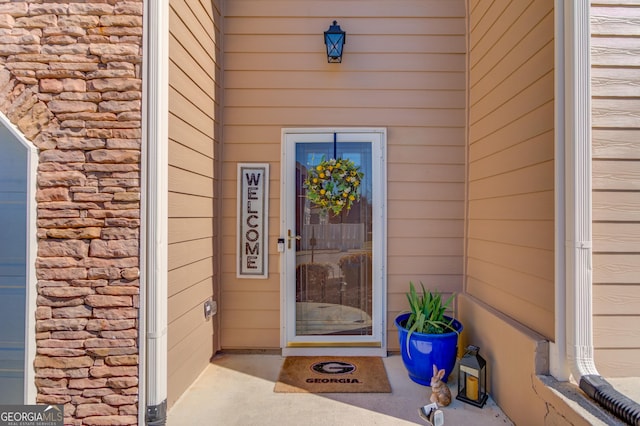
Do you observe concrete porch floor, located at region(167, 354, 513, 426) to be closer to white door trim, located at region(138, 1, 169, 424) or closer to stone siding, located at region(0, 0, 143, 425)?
white door trim, located at region(138, 1, 169, 424)

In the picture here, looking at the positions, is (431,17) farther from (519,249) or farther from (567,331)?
(567,331)

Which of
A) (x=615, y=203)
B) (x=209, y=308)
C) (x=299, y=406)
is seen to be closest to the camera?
(x=615, y=203)

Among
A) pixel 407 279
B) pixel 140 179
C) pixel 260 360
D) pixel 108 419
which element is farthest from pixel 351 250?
pixel 108 419

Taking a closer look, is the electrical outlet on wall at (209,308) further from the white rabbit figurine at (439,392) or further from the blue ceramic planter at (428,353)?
the white rabbit figurine at (439,392)

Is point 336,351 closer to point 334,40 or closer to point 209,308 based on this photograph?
point 209,308

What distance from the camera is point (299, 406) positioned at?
2.21m

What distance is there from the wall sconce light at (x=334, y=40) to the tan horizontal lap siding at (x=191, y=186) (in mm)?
954

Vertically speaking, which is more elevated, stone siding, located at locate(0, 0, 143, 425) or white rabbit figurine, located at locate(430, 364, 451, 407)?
stone siding, located at locate(0, 0, 143, 425)

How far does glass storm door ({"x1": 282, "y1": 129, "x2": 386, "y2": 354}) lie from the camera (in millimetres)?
3027

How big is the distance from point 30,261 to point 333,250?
6.79 feet

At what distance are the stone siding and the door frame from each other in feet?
0.08

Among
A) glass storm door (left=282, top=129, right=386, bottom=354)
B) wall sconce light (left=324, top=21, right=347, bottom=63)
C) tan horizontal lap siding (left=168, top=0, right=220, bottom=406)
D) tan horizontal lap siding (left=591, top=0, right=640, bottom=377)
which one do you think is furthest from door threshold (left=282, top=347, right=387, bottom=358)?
wall sconce light (left=324, top=21, right=347, bottom=63)

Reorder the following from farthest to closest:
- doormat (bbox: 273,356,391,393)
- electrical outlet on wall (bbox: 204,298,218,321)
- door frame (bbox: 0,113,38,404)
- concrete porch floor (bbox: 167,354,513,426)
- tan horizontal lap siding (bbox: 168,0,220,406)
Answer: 1. electrical outlet on wall (bbox: 204,298,218,321)
2. doormat (bbox: 273,356,391,393)
3. tan horizontal lap siding (bbox: 168,0,220,406)
4. concrete porch floor (bbox: 167,354,513,426)
5. door frame (bbox: 0,113,38,404)

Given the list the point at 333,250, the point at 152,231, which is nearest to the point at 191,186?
the point at 152,231
